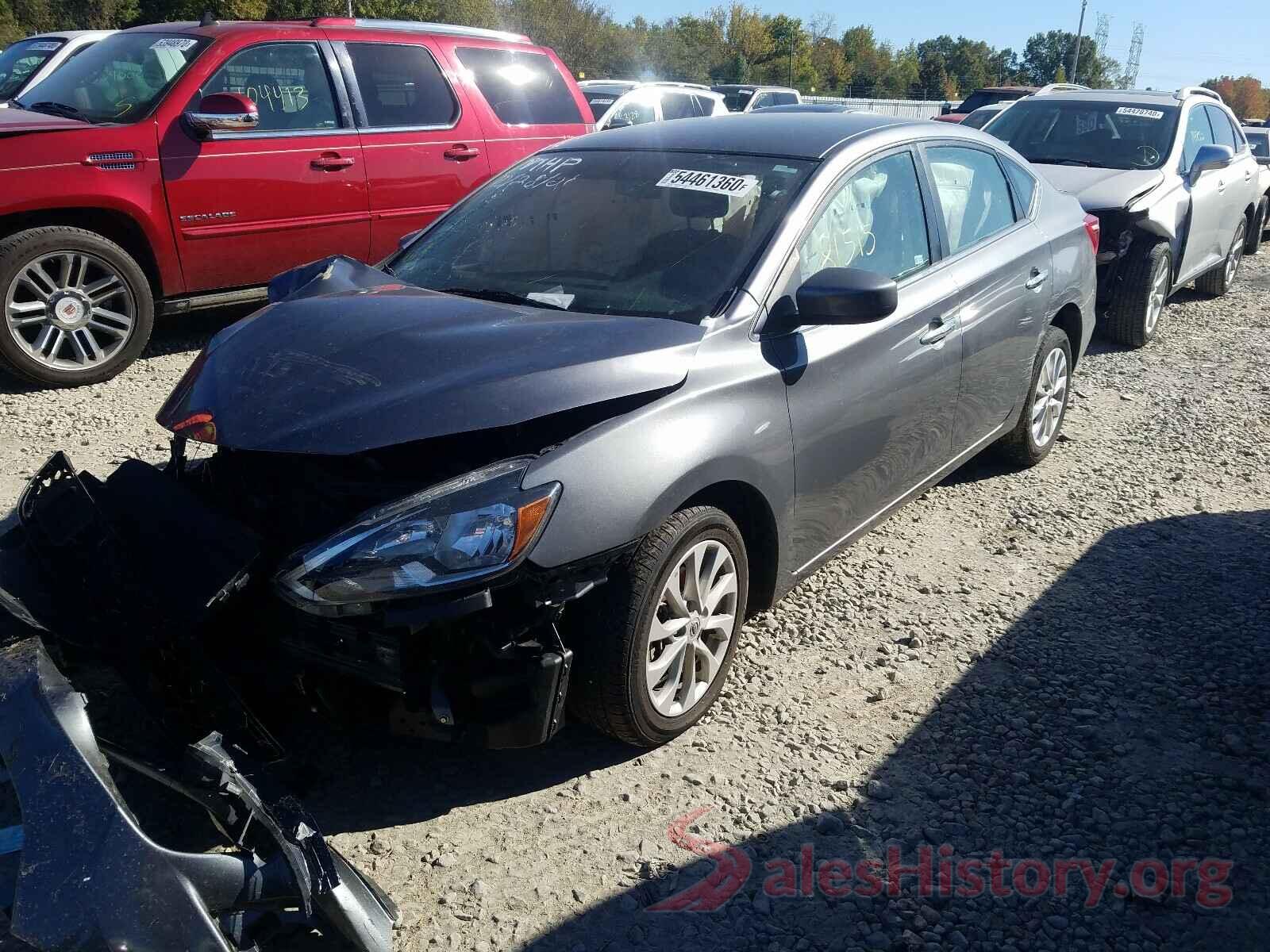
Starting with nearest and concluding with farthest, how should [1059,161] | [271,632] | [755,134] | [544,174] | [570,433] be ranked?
[271,632]
[570,433]
[755,134]
[544,174]
[1059,161]

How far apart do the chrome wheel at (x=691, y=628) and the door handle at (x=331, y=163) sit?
4.59 metres

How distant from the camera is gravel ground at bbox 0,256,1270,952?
253 centimetres

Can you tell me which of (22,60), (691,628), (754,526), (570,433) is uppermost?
(22,60)

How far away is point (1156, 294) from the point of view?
7.83m

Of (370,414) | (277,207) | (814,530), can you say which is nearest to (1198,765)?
(814,530)

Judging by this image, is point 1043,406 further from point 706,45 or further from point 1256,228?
→ point 706,45

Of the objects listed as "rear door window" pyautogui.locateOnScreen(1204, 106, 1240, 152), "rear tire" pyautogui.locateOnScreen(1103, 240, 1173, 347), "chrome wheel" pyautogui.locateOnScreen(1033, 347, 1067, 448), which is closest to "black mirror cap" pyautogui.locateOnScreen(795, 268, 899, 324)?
"chrome wheel" pyautogui.locateOnScreen(1033, 347, 1067, 448)

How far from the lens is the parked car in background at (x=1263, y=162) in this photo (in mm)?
10286

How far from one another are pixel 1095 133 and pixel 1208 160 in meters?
0.86

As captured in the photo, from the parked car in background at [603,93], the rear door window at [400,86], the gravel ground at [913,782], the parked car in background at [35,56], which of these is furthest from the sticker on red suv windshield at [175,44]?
the parked car in background at [603,93]

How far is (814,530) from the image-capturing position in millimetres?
3467

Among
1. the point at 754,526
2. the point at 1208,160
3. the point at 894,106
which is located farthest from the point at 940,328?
the point at 894,106

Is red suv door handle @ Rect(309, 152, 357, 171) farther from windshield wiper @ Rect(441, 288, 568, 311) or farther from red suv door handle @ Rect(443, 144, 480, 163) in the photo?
windshield wiper @ Rect(441, 288, 568, 311)

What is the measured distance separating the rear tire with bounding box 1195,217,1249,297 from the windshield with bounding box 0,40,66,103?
409 inches
